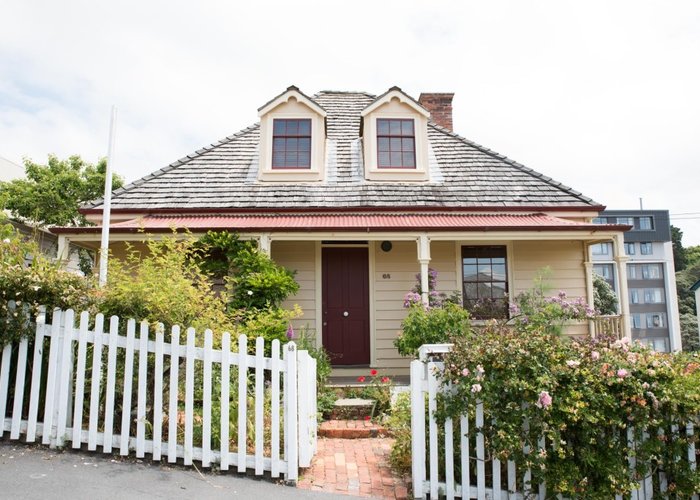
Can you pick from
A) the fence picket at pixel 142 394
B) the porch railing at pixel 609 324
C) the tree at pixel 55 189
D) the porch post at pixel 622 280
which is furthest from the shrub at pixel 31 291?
the tree at pixel 55 189

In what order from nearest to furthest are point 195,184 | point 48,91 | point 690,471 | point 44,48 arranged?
point 690,471 → point 44,48 → point 48,91 → point 195,184

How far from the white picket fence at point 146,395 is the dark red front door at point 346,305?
5.10 metres

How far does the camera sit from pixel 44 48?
8.24 meters

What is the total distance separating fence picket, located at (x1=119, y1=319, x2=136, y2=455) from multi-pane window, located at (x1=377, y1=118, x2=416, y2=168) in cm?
847

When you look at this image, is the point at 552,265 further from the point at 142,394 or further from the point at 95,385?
the point at 95,385

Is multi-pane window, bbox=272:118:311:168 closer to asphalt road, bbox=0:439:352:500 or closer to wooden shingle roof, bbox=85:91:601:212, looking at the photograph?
wooden shingle roof, bbox=85:91:601:212

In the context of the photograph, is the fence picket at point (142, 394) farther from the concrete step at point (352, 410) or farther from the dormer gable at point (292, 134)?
the dormer gable at point (292, 134)

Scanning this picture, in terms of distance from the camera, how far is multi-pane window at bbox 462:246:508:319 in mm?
10258

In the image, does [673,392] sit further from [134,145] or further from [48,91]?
[48,91]

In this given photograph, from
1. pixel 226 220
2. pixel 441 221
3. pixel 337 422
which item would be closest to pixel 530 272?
pixel 441 221

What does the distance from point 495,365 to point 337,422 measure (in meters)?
3.14

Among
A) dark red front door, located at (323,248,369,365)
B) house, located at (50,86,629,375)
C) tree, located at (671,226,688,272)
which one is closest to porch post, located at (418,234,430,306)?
house, located at (50,86,629,375)

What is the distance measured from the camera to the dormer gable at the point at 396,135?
38.1ft

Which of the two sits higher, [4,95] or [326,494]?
[4,95]
